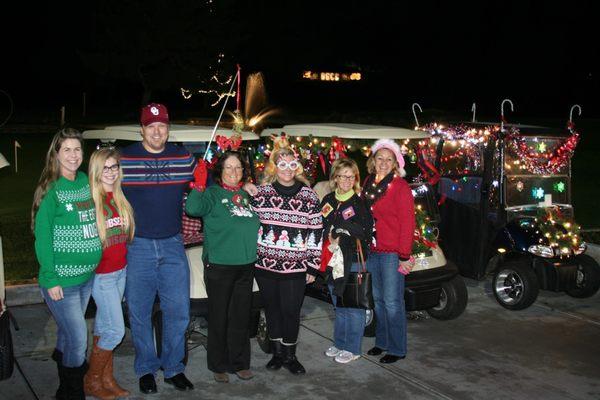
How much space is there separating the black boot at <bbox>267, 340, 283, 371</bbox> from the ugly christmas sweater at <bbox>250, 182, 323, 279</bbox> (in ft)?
1.99

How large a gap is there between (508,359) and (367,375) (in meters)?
1.31

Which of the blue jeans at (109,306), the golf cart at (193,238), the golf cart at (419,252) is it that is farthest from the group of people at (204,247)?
the golf cart at (419,252)

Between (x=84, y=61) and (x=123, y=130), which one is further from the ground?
(x=84, y=61)

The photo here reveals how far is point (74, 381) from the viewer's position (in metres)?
4.76

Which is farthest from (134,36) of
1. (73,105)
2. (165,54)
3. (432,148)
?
(432,148)

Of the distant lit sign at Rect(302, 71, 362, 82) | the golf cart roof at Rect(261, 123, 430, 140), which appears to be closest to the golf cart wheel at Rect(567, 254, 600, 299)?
the golf cart roof at Rect(261, 123, 430, 140)

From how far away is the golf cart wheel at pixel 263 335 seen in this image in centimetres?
607

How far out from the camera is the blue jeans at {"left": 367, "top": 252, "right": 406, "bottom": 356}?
5.78m

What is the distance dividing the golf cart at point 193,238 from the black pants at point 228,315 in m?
0.31

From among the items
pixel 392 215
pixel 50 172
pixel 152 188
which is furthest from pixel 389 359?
pixel 50 172

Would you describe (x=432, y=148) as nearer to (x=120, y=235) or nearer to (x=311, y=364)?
(x=311, y=364)

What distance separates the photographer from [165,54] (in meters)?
57.9

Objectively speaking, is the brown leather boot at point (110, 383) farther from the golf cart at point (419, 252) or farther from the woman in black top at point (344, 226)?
the golf cart at point (419, 252)

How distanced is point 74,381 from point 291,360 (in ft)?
5.45
